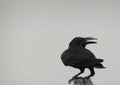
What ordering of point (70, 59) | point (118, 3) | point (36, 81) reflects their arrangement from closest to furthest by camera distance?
point (70, 59)
point (36, 81)
point (118, 3)

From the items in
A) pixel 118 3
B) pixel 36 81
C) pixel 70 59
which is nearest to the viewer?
pixel 70 59

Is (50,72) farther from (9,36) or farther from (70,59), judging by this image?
(70,59)

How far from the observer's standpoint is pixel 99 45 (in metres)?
2.15

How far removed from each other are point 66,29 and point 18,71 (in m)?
0.40

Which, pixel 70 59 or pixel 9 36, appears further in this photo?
pixel 9 36

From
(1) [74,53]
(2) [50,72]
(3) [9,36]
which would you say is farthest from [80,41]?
(3) [9,36]

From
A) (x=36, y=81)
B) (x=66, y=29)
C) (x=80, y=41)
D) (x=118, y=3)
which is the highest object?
(x=118, y=3)

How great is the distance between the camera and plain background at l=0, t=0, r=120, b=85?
2.08 metres

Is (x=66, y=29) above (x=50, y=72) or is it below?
above

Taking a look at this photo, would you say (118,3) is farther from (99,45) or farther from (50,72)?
(50,72)

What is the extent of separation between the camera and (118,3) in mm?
2225

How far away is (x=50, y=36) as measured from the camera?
215 centimetres

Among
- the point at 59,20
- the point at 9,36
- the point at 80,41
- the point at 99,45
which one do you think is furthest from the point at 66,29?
the point at 80,41

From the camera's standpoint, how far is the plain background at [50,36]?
6.84 feet
